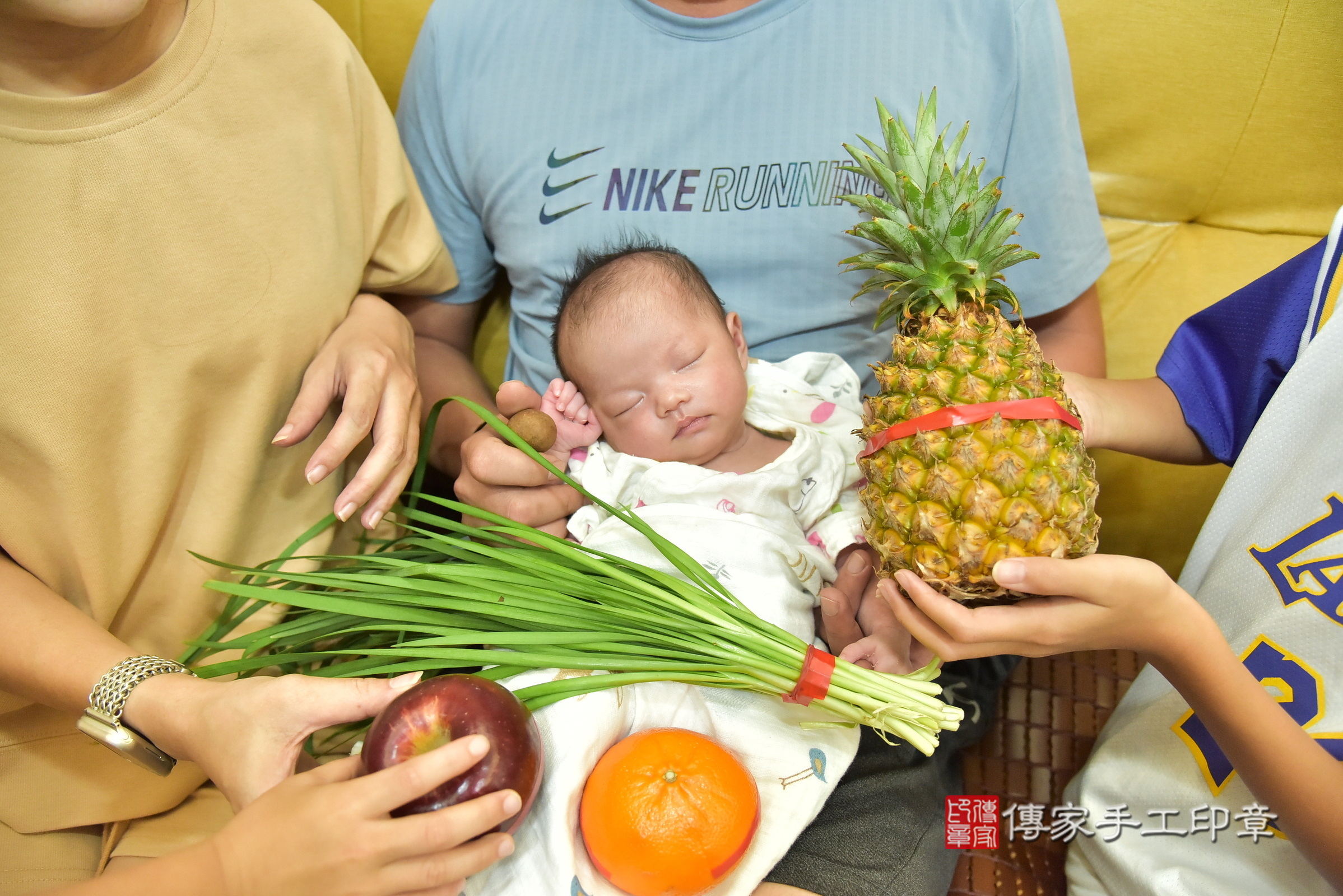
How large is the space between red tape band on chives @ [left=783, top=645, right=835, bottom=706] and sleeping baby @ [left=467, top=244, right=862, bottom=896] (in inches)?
3.7

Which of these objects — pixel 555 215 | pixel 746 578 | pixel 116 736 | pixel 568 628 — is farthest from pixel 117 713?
pixel 555 215

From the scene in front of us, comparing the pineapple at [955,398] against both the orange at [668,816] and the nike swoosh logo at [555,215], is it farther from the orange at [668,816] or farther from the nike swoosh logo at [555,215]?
the nike swoosh logo at [555,215]

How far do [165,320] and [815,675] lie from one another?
3.23 feet

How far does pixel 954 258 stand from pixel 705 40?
683 mm

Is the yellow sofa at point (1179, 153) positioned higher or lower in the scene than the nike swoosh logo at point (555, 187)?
higher

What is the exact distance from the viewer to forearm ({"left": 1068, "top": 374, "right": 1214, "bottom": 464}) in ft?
4.08

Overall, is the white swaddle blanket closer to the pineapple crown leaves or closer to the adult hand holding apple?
the adult hand holding apple

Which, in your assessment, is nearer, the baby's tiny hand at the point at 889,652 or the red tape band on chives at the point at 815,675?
the red tape band on chives at the point at 815,675

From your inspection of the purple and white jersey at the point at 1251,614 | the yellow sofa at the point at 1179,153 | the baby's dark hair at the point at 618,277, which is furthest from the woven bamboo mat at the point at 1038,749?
the baby's dark hair at the point at 618,277

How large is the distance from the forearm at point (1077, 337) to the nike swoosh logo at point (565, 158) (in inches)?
34.1

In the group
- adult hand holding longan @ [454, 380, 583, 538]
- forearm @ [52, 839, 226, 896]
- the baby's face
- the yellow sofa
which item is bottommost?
forearm @ [52, 839, 226, 896]

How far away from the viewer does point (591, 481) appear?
1395 millimetres

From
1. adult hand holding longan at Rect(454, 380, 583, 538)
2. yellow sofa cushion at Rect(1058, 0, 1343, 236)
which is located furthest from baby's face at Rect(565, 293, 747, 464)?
yellow sofa cushion at Rect(1058, 0, 1343, 236)

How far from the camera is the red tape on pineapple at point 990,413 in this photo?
914mm
